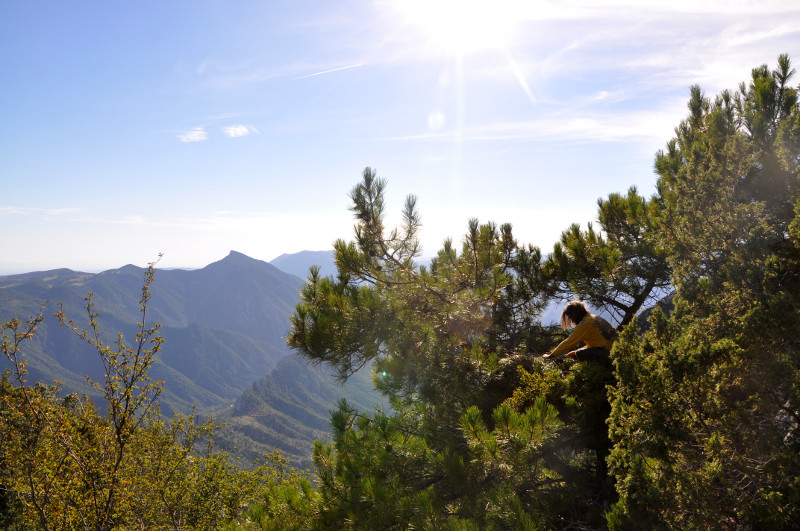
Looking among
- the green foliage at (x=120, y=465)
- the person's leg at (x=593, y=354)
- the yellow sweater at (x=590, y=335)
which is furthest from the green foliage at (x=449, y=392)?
the green foliage at (x=120, y=465)

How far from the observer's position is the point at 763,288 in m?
3.23

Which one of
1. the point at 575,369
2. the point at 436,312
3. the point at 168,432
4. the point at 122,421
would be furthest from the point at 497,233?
the point at 168,432

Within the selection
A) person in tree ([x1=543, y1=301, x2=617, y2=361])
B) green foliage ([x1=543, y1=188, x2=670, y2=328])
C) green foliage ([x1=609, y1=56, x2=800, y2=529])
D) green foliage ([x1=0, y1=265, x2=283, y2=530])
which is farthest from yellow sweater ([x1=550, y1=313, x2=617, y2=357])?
green foliage ([x1=0, y1=265, x2=283, y2=530])

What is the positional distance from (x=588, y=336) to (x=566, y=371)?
0.73 m

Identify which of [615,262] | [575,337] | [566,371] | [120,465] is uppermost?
[615,262]

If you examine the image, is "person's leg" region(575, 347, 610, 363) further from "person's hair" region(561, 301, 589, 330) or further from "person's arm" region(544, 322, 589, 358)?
"person's hair" region(561, 301, 589, 330)

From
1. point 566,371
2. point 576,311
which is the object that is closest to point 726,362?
point 576,311

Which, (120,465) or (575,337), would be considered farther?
(120,465)

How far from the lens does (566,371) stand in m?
6.38

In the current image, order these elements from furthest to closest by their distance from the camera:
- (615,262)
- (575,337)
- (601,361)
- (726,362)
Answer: (615,262)
(575,337)
(601,361)
(726,362)

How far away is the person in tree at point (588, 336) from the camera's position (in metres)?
5.95

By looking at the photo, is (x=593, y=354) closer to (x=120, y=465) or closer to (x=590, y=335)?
(x=590, y=335)

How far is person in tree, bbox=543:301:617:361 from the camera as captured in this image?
5.95 m

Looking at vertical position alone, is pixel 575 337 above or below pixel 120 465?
above
